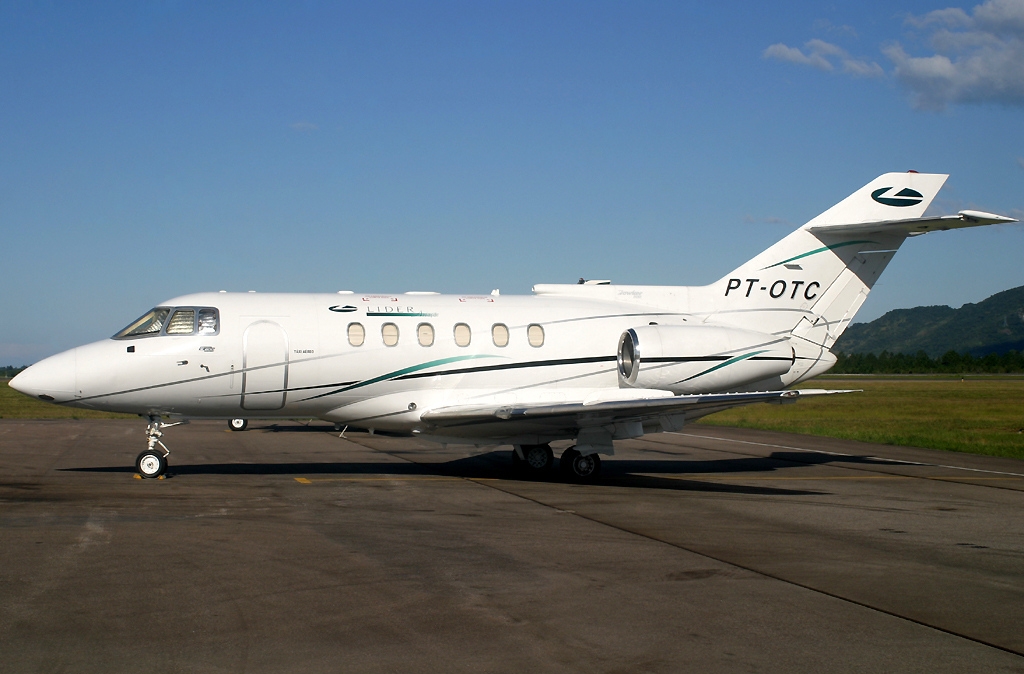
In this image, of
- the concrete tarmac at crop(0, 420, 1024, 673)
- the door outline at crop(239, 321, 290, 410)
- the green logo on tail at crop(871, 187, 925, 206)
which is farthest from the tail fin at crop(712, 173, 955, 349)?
the door outline at crop(239, 321, 290, 410)

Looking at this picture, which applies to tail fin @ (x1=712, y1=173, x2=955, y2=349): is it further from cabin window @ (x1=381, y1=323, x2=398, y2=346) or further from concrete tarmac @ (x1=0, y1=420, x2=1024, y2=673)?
cabin window @ (x1=381, y1=323, x2=398, y2=346)

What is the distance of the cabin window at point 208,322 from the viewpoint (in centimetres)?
1600

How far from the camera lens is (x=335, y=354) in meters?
16.3

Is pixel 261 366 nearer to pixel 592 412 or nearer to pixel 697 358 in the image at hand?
pixel 592 412

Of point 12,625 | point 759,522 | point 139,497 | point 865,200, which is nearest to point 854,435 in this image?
point 865,200

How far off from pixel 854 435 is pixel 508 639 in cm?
2385

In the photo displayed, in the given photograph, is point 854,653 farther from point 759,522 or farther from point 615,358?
point 615,358

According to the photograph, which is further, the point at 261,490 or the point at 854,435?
the point at 854,435

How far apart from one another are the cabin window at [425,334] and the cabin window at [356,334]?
3.20 feet

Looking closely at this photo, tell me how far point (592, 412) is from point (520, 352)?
247 cm

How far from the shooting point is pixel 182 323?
16047 mm

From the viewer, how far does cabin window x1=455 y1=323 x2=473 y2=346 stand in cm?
1702

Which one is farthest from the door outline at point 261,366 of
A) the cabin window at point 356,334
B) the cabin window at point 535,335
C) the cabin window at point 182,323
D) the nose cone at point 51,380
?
the cabin window at point 535,335

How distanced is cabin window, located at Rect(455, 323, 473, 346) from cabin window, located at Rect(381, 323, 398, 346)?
1.12 meters
